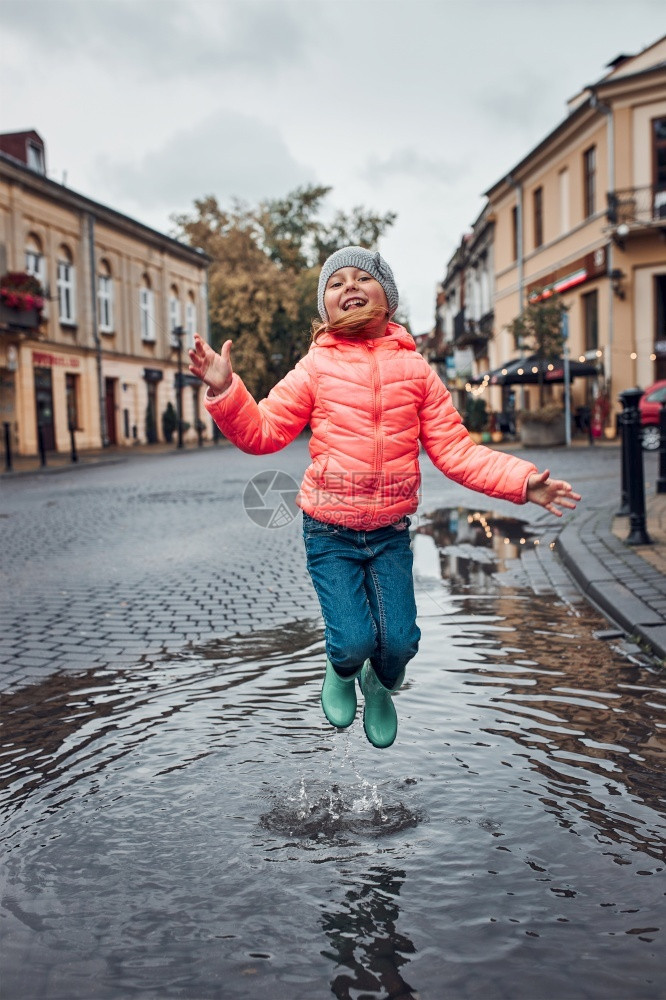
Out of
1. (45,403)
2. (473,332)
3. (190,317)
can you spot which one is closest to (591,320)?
(473,332)

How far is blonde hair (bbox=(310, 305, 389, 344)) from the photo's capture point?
3068 mm

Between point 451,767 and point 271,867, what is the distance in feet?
3.08

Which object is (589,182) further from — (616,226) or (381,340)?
(381,340)

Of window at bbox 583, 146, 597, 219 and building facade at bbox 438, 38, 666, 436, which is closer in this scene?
building facade at bbox 438, 38, 666, 436

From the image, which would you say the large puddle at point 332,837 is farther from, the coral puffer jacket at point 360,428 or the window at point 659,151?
the window at point 659,151

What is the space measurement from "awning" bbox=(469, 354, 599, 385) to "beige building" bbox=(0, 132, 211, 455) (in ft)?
34.0

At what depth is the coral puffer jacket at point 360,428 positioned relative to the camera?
3051 millimetres

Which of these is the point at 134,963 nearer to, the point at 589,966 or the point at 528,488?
the point at 589,966

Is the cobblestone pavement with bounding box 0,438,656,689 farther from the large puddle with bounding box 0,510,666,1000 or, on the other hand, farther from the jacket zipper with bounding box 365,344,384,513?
the jacket zipper with bounding box 365,344,384,513

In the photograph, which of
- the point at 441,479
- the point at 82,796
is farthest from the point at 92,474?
the point at 82,796

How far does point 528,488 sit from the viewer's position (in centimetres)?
304

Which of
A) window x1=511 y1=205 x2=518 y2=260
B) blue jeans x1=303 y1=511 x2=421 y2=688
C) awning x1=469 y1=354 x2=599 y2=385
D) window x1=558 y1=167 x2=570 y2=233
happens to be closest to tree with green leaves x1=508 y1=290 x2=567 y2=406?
awning x1=469 y1=354 x2=599 y2=385

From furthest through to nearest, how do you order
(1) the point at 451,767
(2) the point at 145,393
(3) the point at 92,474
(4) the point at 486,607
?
1. (2) the point at 145,393
2. (3) the point at 92,474
3. (4) the point at 486,607
4. (1) the point at 451,767

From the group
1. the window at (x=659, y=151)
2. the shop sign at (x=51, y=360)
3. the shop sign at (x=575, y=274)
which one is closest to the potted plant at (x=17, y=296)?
the shop sign at (x=51, y=360)
